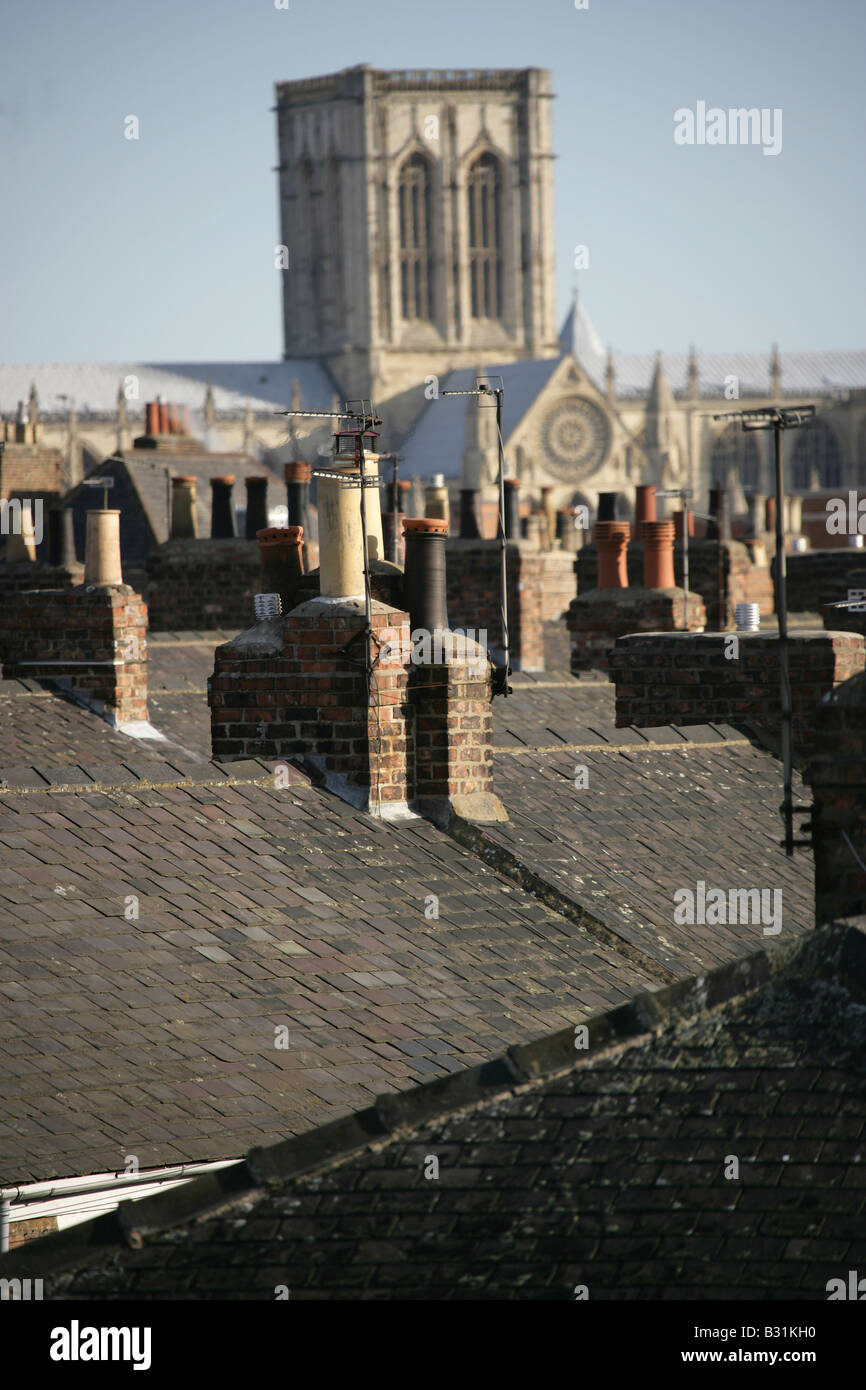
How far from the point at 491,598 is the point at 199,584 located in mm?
3762

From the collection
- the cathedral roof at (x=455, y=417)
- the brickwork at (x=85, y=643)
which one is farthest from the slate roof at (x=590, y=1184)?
the cathedral roof at (x=455, y=417)

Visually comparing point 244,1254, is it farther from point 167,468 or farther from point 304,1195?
point 167,468

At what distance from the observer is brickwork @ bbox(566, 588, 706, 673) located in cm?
2289

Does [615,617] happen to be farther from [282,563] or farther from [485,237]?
[485,237]

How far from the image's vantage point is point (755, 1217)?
646 cm

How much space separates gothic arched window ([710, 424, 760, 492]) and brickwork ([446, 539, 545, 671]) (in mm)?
105447

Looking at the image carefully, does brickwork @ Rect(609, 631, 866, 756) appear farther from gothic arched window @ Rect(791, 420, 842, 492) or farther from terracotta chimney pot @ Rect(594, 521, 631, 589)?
gothic arched window @ Rect(791, 420, 842, 492)

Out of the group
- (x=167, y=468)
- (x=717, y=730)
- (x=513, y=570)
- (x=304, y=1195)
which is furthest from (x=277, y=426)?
(x=304, y=1195)

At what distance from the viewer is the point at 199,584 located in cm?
2812

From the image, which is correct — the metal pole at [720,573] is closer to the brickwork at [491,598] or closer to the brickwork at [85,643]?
the brickwork at [491,598]

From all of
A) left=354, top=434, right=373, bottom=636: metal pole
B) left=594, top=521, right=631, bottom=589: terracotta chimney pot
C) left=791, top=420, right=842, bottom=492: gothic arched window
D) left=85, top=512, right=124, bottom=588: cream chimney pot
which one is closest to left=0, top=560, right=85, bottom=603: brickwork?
left=85, top=512, right=124, bottom=588: cream chimney pot

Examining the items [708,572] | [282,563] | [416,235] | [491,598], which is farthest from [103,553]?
[416,235]

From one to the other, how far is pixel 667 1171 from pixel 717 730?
31.3ft
